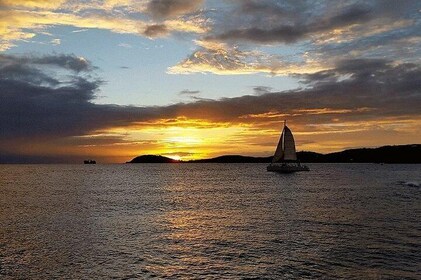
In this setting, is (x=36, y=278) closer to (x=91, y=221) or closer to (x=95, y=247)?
(x=95, y=247)

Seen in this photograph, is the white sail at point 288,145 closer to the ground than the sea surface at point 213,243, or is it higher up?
higher up

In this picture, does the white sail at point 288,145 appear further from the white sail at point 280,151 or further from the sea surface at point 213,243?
the sea surface at point 213,243

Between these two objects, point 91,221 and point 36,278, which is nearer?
point 36,278

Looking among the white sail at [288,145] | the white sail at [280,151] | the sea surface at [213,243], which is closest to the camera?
the sea surface at [213,243]

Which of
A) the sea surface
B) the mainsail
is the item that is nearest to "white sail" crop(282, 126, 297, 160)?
the mainsail

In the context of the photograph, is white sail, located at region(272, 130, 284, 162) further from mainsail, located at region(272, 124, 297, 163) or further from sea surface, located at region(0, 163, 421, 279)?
sea surface, located at region(0, 163, 421, 279)

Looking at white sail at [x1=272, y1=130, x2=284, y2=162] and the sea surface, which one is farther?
white sail at [x1=272, y1=130, x2=284, y2=162]

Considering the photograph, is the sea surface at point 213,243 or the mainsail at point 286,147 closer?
the sea surface at point 213,243

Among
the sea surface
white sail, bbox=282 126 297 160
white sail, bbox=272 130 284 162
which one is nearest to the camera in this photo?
the sea surface

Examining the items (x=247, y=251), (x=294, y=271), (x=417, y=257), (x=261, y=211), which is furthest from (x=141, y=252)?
(x=261, y=211)

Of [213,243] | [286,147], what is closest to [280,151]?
[286,147]

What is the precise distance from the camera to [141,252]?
3347 cm

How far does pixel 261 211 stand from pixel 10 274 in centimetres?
3898

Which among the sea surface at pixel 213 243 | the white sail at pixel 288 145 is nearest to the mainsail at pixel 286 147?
the white sail at pixel 288 145
